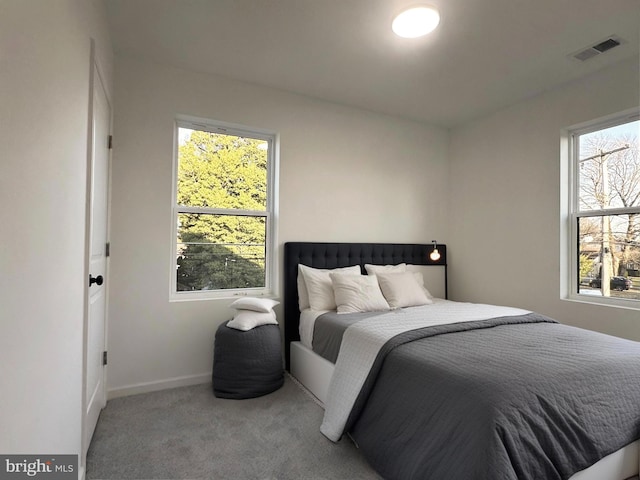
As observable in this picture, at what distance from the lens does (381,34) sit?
238cm

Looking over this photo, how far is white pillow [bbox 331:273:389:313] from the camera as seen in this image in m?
2.87

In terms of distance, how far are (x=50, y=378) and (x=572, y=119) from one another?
3.97 meters

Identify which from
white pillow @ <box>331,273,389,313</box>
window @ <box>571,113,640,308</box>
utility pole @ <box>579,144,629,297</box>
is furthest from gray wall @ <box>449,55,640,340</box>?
white pillow @ <box>331,273,389,313</box>

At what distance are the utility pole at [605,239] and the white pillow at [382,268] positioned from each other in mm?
1706

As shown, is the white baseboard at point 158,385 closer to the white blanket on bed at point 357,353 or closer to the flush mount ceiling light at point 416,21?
the white blanket on bed at point 357,353

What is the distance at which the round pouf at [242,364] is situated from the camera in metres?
2.55

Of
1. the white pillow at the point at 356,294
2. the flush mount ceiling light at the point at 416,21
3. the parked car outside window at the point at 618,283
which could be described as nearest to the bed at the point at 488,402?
the white pillow at the point at 356,294

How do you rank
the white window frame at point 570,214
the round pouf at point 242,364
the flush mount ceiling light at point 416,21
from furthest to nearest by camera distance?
the white window frame at point 570,214
the round pouf at point 242,364
the flush mount ceiling light at point 416,21

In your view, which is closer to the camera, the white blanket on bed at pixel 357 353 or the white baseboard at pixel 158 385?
the white blanket on bed at pixel 357 353

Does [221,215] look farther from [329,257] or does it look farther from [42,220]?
[42,220]

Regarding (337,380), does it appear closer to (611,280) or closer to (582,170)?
(611,280)

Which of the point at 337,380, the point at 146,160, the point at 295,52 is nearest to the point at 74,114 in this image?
the point at 146,160

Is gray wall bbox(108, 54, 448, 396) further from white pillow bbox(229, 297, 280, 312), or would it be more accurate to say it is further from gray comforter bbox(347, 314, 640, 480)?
gray comforter bbox(347, 314, 640, 480)

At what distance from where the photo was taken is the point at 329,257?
3400 millimetres
